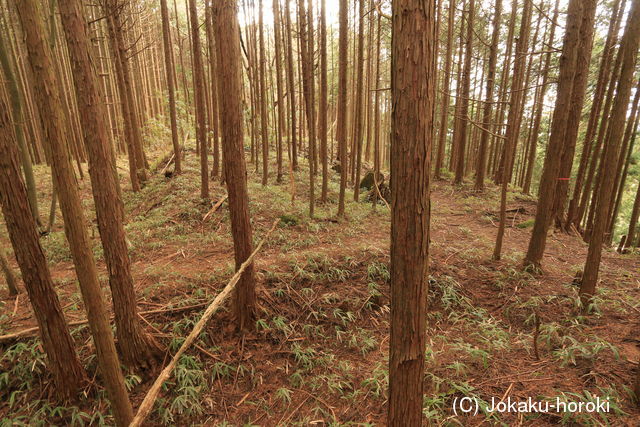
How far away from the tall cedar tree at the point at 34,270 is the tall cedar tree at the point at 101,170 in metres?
0.50

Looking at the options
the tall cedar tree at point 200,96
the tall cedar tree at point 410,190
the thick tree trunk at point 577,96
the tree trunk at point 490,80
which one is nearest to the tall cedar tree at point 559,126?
the thick tree trunk at point 577,96

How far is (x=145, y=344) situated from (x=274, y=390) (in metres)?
1.75

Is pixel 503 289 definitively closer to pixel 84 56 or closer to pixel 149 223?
pixel 84 56

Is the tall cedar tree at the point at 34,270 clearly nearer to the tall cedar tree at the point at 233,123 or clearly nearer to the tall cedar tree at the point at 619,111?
the tall cedar tree at the point at 233,123

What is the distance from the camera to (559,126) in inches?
202

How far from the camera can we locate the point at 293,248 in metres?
7.10

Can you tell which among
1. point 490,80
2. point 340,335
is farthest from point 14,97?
point 490,80

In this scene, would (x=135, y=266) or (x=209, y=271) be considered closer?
(x=209, y=271)

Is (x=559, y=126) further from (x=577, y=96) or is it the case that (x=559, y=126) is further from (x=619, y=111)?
(x=577, y=96)

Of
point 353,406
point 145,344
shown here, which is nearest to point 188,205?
point 145,344

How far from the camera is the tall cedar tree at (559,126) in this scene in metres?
4.76

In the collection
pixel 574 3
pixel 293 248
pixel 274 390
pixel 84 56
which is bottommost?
pixel 274 390

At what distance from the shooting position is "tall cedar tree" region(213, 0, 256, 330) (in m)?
3.65

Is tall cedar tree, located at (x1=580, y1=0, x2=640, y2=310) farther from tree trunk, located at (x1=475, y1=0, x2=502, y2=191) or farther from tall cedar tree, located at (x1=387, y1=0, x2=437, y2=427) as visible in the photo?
tree trunk, located at (x1=475, y1=0, x2=502, y2=191)
